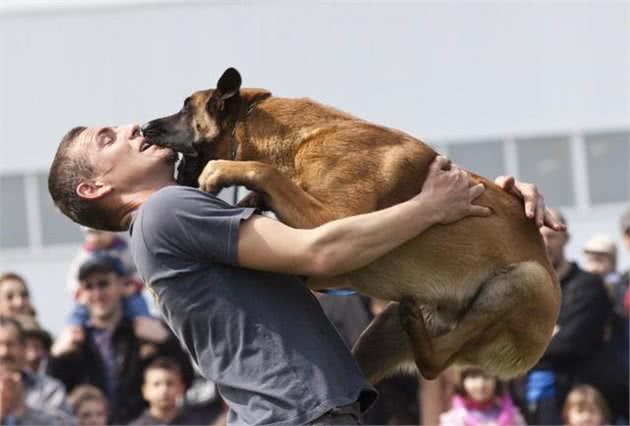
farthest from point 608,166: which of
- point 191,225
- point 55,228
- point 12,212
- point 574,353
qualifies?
point 191,225

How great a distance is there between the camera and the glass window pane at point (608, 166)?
12047mm

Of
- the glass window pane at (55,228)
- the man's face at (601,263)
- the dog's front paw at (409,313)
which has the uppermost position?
the dog's front paw at (409,313)

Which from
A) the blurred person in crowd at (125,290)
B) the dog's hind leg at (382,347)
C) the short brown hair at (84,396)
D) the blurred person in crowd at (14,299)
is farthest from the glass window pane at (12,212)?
the dog's hind leg at (382,347)

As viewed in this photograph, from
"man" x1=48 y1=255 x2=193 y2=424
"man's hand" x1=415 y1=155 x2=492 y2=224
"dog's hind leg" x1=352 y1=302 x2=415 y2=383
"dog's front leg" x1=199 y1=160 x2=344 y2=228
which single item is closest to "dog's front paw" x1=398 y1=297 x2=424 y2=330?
"dog's hind leg" x1=352 y1=302 x2=415 y2=383

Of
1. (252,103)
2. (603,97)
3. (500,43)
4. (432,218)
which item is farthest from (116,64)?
(432,218)

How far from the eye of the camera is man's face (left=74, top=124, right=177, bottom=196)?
12.5 ft

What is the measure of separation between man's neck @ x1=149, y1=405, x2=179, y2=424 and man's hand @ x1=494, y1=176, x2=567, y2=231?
140 inches

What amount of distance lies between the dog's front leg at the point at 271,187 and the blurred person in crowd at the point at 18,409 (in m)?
3.83

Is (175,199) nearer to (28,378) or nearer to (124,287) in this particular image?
(28,378)

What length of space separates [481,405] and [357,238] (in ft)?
12.5

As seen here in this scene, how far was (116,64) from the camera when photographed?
11.8 meters

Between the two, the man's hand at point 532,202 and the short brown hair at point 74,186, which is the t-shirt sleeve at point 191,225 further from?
the man's hand at point 532,202

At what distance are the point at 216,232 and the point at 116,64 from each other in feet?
28.1

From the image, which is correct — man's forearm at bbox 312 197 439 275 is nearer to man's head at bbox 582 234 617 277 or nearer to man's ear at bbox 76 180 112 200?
man's ear at bbox 76 180 112 200
